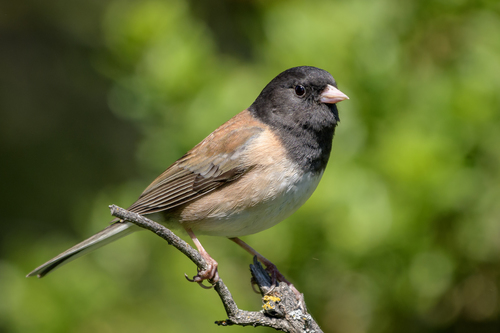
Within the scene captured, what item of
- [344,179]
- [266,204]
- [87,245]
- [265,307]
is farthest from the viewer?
[344,179]

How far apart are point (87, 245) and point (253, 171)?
80 cm

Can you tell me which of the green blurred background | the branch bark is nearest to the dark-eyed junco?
the branch bark

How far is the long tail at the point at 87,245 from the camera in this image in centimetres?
230

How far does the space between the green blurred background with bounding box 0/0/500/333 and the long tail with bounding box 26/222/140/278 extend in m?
0.70

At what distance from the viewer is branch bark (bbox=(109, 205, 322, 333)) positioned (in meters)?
1.67

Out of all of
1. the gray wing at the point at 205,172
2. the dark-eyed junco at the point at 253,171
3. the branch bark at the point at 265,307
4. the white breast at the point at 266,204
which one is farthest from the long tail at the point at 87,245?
the branch bark at the point at 265,307

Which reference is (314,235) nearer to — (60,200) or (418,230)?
(418,230)

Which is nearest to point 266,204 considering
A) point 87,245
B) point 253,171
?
point 253,171

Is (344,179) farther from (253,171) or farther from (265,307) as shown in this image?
(265,307)

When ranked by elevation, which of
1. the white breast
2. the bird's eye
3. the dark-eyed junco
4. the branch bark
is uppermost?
the bird's eye

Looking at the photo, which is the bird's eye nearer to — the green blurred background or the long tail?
the green blurred background

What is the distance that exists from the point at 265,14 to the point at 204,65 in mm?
559

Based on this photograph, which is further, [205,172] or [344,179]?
[344,179]

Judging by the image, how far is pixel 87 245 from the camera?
7.55 feet
